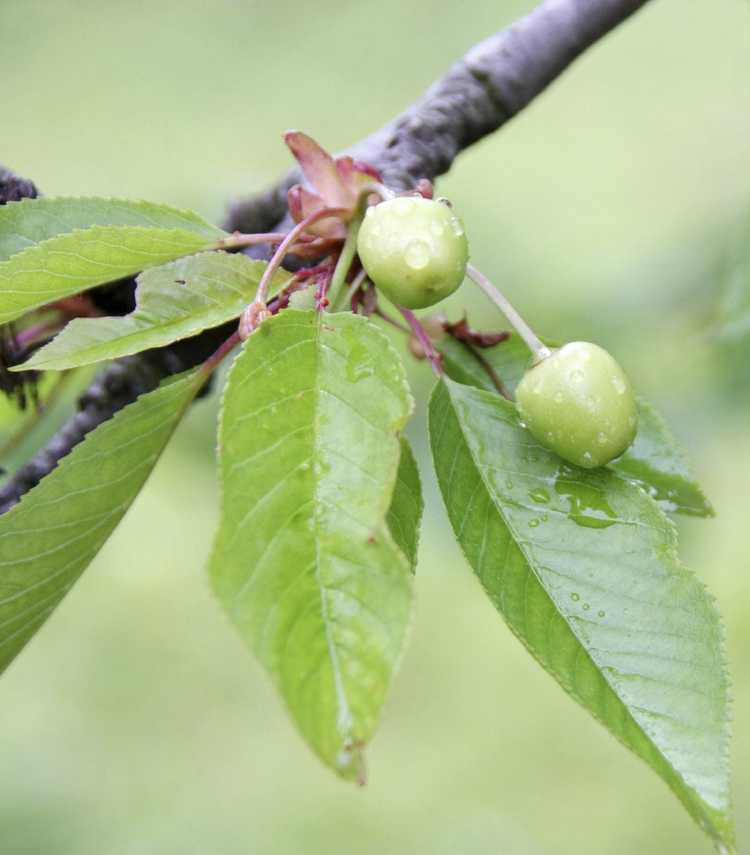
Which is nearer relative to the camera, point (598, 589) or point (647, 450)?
point (598, 589)

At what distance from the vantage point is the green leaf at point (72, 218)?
923 millimetres

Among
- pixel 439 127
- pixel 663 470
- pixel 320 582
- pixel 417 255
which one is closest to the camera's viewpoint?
pixel 320 582

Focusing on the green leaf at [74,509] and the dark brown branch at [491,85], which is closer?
the green leaf at [74,509]

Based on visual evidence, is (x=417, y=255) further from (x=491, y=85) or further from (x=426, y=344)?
(x=491, y=85)

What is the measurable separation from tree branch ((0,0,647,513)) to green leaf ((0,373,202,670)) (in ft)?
0.92

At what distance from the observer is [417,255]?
772 millimetres

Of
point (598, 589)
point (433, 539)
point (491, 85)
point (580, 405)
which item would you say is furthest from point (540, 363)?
point (433, 539)

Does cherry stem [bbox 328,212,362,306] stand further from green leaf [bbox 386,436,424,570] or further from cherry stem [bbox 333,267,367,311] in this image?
green leaf [bbox 386,436,424,570]

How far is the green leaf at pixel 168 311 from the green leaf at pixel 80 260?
0.02 meters

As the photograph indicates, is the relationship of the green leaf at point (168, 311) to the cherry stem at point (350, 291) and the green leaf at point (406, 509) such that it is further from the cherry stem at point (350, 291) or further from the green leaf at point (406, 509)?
the green leaf at point (406, 509)

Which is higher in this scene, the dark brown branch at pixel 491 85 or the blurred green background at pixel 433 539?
the dark brown branch at pixel 491 85

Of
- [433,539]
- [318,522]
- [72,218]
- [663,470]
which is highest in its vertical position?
[72,218]

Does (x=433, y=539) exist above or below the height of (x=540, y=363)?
below

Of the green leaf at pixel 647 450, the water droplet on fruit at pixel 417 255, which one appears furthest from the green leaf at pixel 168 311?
the green leaf at pixel 647 450
